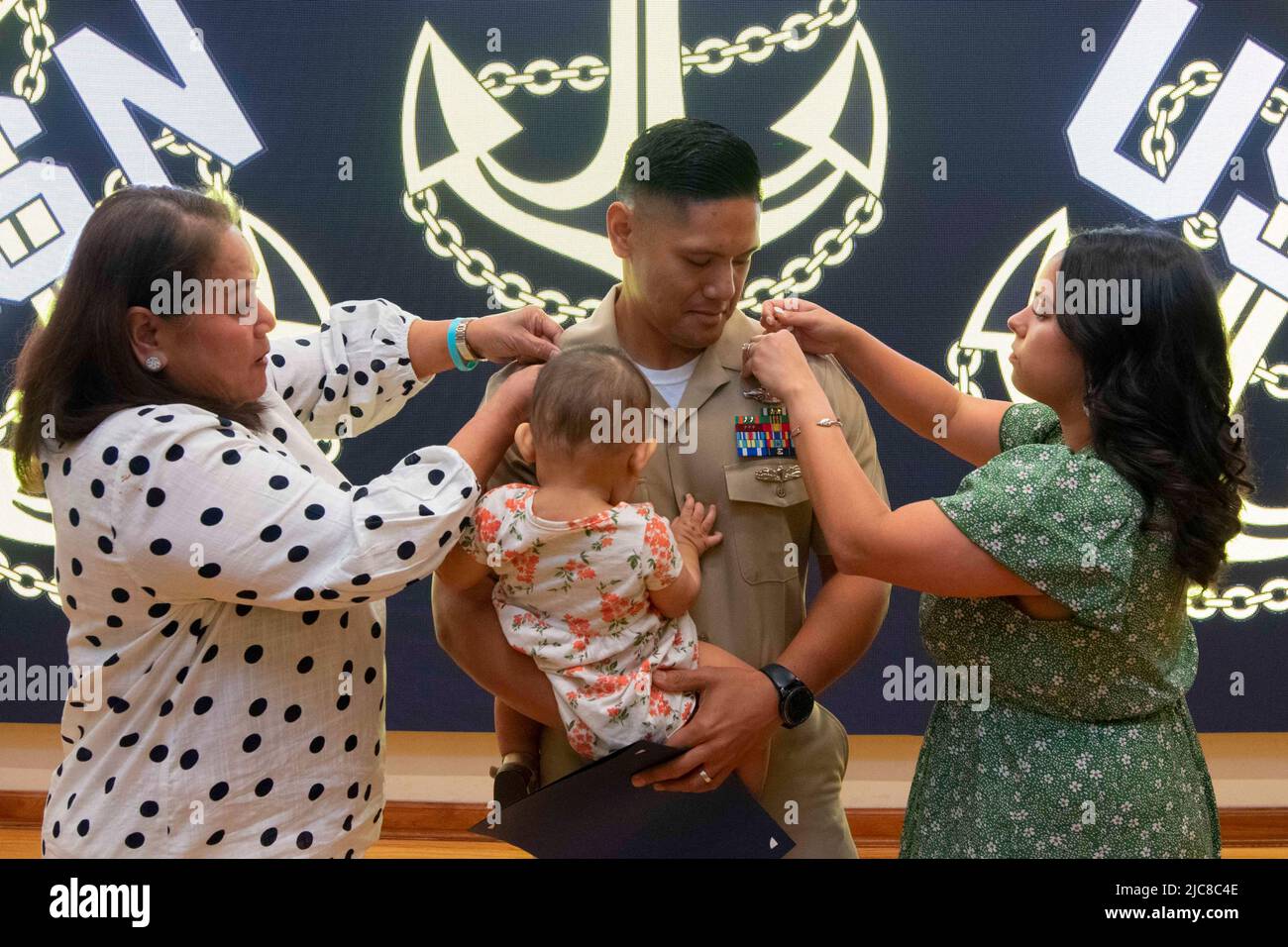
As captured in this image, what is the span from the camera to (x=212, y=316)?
1.56 meters

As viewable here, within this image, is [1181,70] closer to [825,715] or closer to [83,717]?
[825,715]

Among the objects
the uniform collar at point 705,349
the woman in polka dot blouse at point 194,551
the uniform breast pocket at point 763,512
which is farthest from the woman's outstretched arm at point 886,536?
the woman in polka dot blouse at point 194,551

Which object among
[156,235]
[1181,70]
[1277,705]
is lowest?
[1277,705]

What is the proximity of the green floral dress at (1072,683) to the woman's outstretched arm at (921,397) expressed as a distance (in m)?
0.40

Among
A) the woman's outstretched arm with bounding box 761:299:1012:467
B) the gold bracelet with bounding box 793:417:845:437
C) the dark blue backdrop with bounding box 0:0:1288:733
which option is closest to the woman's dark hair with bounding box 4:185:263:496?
the gold bracelet with bounding box 793:417:845:437

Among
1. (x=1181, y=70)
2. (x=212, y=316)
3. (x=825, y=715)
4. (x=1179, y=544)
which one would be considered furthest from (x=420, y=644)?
(x=1181, y=70)

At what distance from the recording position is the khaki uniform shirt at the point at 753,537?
1938 millimetres

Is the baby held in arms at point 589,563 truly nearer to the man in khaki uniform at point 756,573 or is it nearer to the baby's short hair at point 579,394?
the baby's short hair at point 579,394

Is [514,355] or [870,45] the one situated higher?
[870,45]

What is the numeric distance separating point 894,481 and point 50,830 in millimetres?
2831

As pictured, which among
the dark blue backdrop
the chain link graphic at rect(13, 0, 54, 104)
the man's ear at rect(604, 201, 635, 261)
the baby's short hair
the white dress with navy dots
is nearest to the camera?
the white dress with navy dots

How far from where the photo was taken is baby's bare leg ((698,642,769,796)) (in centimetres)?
185

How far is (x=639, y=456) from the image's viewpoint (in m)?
1.78

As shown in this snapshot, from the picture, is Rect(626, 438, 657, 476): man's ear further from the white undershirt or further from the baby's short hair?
the white undershirt
